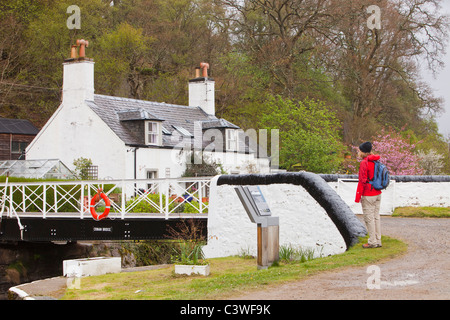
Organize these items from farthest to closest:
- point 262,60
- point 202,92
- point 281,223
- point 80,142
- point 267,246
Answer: point 262,60, point 202,92, point 80,142, point 281,223, point 267,246

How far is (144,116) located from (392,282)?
23.5m

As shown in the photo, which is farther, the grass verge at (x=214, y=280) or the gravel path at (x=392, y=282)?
the grass verge at (x=214, y=280)

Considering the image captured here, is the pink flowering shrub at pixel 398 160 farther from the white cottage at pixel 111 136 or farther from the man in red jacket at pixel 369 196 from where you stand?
the man in red jacket at pixel 369 196

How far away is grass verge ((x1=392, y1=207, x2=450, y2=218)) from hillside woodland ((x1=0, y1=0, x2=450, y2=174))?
56.5 feet

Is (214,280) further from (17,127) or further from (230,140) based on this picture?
(17,127)

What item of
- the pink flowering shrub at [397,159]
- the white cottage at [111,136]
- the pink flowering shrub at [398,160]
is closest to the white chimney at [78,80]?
the white cottage at [111,136]

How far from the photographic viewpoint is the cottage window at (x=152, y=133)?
103 ft

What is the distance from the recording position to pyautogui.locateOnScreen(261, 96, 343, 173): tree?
36.9m

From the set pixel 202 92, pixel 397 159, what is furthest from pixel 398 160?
pixel 202 92

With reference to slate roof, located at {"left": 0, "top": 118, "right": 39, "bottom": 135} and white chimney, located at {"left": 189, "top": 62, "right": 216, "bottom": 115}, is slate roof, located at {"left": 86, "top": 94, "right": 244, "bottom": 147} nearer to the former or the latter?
white chimney, located at {"left": 189, "top": 62, "right": 216, "bottom": 115}

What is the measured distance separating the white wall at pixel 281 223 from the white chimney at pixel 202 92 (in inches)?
958

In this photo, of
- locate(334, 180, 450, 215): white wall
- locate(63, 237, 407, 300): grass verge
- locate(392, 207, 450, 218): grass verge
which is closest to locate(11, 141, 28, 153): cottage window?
locate(334, 180, 450, 215): white wall

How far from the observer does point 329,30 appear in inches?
1716

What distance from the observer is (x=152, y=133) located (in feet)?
105
